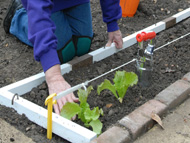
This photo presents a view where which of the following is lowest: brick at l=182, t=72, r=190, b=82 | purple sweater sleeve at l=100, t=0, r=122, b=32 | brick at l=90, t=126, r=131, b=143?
brick at l=182, t=72, r=190, b=82

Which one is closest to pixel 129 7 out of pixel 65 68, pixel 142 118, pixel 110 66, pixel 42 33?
pixel 110 66

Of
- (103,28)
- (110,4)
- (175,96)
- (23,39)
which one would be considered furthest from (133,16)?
(175,96)

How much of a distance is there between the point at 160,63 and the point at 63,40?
88 centimetres

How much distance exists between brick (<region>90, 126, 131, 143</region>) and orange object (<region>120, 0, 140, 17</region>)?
2.20 m

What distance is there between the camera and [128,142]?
5.99 feet

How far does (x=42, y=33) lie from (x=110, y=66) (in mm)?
896

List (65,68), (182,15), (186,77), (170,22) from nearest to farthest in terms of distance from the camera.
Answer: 1. (186,77)
2. (65,68)
3. (170,22)
4. (182,15)

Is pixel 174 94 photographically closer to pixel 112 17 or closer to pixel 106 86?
pixel 106 86

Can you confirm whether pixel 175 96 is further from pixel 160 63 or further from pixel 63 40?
pixel 63 40

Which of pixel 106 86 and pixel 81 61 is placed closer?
pixel 106 86

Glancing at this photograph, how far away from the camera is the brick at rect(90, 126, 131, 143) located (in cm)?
175

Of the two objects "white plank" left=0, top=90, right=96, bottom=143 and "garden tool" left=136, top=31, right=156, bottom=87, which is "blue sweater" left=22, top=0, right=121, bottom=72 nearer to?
"white plank" left=0, top=90, right=96, bottom=143

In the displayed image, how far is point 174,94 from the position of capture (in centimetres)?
217

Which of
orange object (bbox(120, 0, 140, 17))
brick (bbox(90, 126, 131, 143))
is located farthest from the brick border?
orange object (bbox(120, 0, 140, 17))
